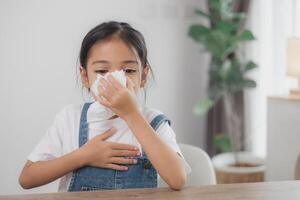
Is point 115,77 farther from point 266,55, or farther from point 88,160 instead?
point 266,55

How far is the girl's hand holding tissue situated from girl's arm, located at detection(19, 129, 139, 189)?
10 cm

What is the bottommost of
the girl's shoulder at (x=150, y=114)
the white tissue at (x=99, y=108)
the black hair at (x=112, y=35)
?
the girl's shoulder at (x=150, y=114)

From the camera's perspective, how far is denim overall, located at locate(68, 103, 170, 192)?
1.16 m

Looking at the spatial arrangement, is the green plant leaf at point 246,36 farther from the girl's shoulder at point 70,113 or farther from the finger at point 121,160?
the finger at point 121,160

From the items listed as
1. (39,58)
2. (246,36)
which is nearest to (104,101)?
(39,58)

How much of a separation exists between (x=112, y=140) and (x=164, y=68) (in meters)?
2.55

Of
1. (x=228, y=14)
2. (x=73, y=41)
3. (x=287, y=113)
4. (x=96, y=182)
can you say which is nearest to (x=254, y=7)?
(x=228, y=14)

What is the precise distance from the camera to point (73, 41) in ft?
10.6

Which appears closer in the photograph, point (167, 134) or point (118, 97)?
point (118, 97)

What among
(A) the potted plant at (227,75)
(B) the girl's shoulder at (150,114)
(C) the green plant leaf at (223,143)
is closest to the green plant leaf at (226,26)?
(A) the potted plant at (227,75)

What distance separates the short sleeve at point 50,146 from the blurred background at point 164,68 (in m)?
1.57

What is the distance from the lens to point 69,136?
1272 millimetres

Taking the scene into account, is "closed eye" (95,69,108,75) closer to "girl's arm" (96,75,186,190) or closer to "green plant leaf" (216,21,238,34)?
"girl's arm" (96,75,186,190)

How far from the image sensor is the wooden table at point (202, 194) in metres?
0.96
